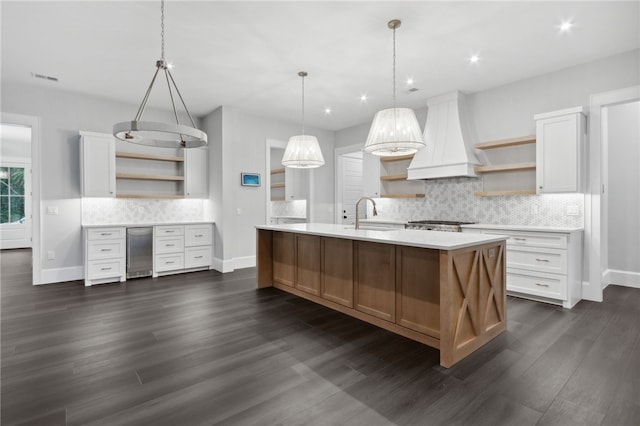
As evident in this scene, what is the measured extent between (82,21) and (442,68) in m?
4.08

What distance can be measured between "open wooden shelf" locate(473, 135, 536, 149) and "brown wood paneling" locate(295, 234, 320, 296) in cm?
297

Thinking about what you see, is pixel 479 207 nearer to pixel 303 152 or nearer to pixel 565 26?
pixel 565 26

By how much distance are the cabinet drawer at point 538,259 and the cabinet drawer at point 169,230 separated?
517cm

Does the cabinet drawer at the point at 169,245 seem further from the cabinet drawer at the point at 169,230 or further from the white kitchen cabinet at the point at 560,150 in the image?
the white kitchen cabinet at the point at 560,150

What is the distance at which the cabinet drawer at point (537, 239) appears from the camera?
377 centimetres

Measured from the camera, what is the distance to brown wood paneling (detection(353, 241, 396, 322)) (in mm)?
3039

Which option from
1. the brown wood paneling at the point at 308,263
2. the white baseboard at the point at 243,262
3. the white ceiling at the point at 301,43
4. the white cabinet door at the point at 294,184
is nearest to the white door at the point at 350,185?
the white cabinet door at the point at 294,184

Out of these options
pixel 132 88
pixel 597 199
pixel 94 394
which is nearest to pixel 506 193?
pixel 597 199

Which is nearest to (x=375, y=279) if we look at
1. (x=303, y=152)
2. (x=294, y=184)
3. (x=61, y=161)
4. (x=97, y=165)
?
(x=303, y=152)

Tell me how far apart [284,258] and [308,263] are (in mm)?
592

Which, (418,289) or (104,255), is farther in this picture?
(104,255)

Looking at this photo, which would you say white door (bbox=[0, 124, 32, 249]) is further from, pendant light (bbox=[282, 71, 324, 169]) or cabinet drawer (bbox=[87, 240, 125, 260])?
pendant light (bbox=[282, 71, 324, 169])

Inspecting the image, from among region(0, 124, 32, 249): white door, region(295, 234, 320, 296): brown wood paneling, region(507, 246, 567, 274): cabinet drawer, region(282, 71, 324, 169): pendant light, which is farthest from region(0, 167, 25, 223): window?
region(507, 246, 567, 274): cabinet drawer

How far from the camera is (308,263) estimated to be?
4.09 metres
